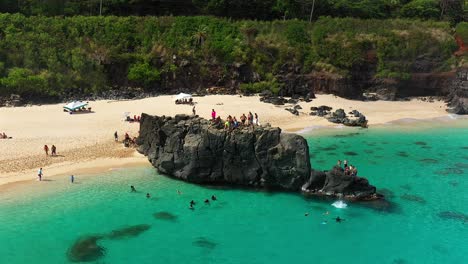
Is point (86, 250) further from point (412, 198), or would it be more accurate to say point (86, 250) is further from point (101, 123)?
point (101, 123)

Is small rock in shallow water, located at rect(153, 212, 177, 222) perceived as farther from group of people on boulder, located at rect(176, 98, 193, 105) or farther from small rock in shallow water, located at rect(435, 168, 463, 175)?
→ group of people on boulder, located at rect(176, 98, 193, 105)

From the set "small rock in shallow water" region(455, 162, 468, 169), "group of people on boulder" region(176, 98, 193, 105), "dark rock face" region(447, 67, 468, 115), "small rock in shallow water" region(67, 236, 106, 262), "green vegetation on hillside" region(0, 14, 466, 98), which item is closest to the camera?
"small rock in shallow water" region(67, 236, 106, 262)

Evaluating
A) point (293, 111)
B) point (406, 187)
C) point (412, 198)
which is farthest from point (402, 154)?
point (293, 111)

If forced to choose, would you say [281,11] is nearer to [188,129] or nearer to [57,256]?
[188,129]

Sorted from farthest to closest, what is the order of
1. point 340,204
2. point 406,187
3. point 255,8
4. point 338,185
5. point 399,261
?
point 255,8
point 406,187
point 338,185
point 340,204
point 399,261

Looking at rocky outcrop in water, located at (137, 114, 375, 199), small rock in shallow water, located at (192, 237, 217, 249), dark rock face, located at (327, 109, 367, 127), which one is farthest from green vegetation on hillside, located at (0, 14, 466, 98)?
small rock in shallow water, located at (192, 237, 217, 249)

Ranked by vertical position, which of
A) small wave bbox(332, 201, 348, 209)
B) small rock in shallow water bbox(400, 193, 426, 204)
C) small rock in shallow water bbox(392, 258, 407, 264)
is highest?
small rock in shallow water bbox(400, 193, 426, 204)

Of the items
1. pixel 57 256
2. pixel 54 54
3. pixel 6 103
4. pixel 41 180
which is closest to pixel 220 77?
pixel 54 54

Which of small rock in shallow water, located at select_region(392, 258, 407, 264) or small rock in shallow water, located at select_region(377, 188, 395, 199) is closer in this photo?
small rock in shallow water, located at select_region(392, 258, 407, 264)
